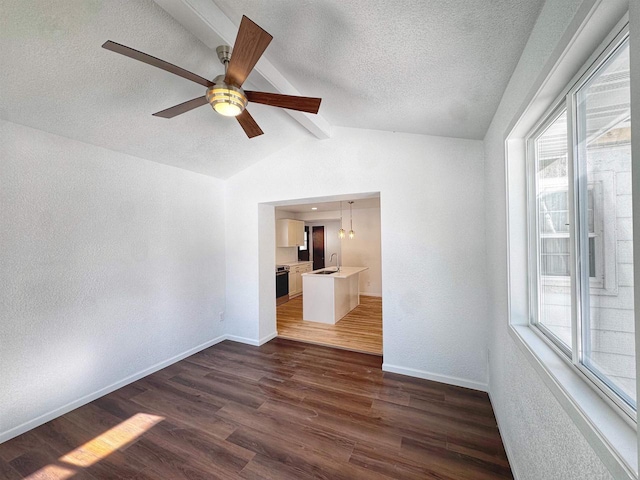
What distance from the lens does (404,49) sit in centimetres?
147

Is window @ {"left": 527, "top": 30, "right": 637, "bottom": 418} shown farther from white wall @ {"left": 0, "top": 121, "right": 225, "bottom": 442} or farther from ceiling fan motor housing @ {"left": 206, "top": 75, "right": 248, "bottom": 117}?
white wall @ {"left": 0, "top": 121, "right": 225, "bottom": 442}

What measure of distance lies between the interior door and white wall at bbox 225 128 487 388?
5.03 meters

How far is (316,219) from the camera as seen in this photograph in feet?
25.5

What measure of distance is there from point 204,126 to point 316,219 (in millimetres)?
5227

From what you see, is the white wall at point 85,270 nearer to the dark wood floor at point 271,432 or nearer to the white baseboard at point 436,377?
the dark wood floor at point 271,432

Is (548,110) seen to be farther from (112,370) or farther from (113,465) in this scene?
(112,370)

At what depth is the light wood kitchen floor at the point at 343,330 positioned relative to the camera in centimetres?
374

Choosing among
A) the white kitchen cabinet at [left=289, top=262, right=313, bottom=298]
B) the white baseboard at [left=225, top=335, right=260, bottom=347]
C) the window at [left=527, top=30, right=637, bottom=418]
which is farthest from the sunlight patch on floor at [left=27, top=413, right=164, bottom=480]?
the white kitchen cabinet at [left=289, top=262, right=313, bottom=298]

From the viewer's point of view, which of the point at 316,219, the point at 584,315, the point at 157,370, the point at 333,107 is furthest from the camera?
the point at 316,219

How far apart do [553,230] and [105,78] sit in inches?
119

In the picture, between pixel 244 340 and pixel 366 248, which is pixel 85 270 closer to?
pixel 244 340

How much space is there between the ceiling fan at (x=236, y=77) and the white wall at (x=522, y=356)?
3.59ft

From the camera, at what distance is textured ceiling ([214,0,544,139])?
122 centimetres

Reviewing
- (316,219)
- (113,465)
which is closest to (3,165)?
(113,465)
